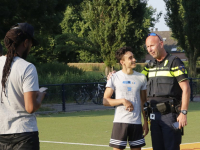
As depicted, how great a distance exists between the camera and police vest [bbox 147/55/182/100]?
18.2 feet

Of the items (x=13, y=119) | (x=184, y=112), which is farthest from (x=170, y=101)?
(x=13, y=119)

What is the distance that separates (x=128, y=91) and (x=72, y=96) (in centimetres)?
1448

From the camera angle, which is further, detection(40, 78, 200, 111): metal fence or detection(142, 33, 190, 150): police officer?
detection(40, 78, 200, 111): metal fence

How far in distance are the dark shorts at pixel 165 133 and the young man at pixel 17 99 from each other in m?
2.07

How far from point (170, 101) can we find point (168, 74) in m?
0.34

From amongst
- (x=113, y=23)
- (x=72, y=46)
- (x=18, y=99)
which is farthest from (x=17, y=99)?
(x=72, y=46)

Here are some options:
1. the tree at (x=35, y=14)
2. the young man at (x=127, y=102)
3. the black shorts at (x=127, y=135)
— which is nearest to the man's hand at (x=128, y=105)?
the young man at (x=127, y=102)

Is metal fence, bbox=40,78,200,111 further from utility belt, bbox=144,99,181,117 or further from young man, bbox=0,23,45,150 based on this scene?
young man, bbox=0,23,45,150

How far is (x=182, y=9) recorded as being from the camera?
1428 inches

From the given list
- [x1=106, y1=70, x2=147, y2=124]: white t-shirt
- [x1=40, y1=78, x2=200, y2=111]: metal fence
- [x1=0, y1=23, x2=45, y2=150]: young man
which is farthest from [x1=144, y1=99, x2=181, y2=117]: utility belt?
[x1=40, y1=78, x2=200, y2=111]: metal fence

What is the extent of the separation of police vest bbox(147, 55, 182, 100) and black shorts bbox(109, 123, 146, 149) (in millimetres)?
499

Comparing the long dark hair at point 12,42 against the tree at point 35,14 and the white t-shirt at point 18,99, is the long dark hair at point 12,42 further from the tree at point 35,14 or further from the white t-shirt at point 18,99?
the tree at point 35,14

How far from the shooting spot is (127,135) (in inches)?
228

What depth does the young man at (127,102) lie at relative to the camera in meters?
5.74
